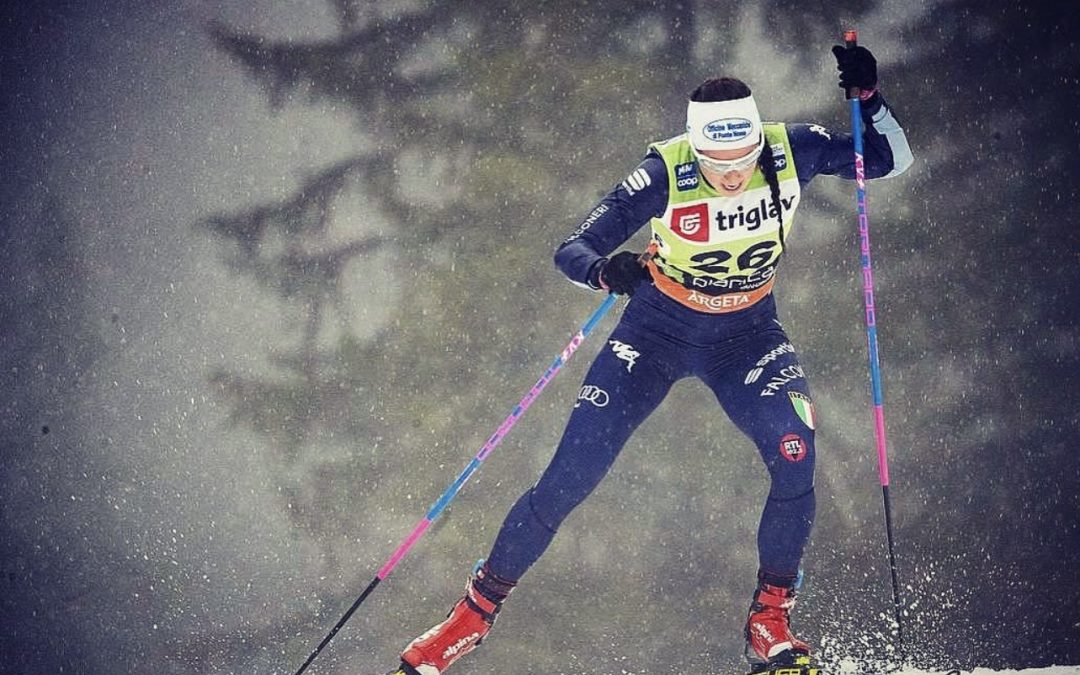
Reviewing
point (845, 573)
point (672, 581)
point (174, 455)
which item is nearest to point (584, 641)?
point (672, 581)

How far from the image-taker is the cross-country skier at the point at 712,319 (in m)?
3.11

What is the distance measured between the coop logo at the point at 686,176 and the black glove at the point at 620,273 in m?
0.31

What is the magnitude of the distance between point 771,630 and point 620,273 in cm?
118

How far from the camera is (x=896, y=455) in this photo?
4.24 metres

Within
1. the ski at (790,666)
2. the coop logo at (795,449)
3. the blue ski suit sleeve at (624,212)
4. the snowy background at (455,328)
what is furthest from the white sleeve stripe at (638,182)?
the ski at (790,666)

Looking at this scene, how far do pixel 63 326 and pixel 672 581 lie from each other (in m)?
2.86

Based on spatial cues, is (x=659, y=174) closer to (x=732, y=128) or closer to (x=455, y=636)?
(x=732, y=128)

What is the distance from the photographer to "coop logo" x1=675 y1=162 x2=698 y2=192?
3.22 metres

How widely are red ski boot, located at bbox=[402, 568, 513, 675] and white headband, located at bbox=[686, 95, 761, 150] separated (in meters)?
1.55

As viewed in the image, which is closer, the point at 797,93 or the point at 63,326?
the point at 797,93

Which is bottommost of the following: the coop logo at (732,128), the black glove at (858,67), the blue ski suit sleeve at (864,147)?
the blue ski suit sleeve at (864,147)

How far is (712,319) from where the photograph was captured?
334 cm

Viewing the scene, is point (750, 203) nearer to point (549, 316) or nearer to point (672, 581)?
point (549, 316)

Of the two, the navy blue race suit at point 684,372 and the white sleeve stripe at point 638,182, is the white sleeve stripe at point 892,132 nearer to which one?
the navy blue race suit at point 684,372
